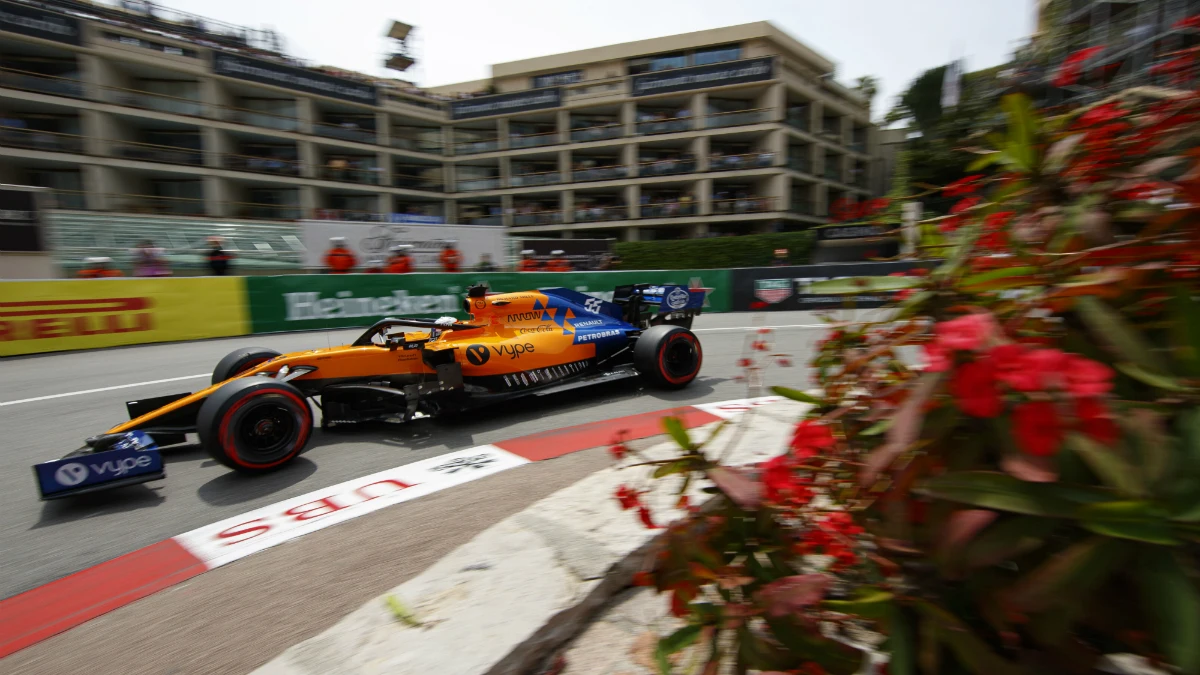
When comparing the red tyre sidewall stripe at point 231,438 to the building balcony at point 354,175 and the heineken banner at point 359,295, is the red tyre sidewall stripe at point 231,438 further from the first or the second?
the building balcony at point 354,175

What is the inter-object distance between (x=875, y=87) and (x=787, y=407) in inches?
1737

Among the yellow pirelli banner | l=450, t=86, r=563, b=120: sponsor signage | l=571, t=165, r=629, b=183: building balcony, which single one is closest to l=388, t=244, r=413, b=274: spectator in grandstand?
the yellow pirelli banner

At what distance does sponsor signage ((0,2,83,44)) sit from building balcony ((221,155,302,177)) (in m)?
6.92

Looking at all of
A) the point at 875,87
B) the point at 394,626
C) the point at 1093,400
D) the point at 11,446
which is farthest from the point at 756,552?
the point at 875,87

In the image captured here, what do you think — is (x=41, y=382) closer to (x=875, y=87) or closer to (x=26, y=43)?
(x=26, y=43)

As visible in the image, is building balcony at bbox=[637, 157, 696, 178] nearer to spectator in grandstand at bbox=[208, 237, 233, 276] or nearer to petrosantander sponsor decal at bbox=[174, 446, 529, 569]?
spectator in grandstand at bbox=[208, 237, 233, 276]

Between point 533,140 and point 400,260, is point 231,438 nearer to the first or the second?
point 400,260

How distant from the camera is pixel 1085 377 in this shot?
748 mm

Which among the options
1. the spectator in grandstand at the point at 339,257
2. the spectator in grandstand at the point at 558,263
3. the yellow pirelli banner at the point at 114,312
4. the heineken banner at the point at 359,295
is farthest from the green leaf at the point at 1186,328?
the spectator in grandstand at the point at 558,263

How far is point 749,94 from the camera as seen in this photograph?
34625 mm

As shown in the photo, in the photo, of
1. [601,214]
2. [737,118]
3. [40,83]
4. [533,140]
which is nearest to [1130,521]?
[601,214]

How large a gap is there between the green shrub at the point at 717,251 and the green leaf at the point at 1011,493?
2675 centimetres

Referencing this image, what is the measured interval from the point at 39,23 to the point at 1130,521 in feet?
120

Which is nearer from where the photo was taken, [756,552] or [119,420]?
[756,552]
